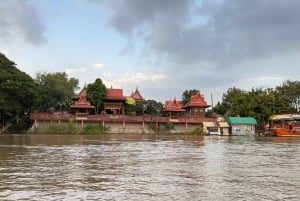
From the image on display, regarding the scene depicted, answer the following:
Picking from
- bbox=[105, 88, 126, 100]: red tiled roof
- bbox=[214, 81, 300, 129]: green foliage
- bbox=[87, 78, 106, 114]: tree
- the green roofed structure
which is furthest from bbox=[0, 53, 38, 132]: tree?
bbox=[214, 81, 300, 129]: green foliage

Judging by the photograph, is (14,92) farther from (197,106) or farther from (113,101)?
(197,106)

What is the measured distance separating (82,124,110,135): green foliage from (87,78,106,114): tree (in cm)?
489

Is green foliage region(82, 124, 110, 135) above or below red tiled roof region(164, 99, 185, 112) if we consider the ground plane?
below

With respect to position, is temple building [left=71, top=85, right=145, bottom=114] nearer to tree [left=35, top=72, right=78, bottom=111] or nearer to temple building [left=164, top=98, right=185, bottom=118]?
tree [left=35, top=72, right=78, bottom=111]

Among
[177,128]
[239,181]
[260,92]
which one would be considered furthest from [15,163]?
[260,92]

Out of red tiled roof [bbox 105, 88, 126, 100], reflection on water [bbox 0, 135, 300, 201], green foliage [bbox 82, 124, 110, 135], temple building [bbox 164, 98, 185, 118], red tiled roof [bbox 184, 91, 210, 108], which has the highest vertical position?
red tiled roof [bbox 105, 88, 126, 100]

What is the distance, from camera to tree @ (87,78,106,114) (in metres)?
57.1

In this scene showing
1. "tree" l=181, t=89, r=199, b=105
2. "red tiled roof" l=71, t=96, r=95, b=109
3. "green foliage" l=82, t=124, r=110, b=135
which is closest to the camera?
"green foliage" l=82, t=124, r=110, b=135

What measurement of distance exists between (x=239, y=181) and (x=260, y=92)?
5234 centimetres

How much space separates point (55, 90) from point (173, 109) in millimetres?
18400

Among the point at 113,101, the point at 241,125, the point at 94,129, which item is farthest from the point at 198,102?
the point at 94,129

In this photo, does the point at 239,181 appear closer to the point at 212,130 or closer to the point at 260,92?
the point at 212,130

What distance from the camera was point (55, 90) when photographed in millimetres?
62656

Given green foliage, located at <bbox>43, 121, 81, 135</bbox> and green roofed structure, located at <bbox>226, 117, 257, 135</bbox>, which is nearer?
green foliage, located at <bbox>43, 121, 81, 135</bbox>
